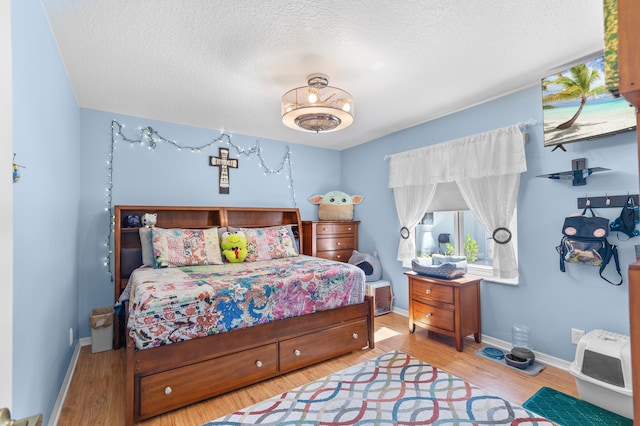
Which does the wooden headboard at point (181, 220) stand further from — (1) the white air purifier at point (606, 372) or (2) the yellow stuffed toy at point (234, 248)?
(1) the white air purifier at point (606, 372)

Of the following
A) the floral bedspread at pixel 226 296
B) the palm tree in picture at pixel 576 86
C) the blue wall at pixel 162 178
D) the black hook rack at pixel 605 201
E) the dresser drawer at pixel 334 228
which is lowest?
the floral bedspread at pixel 226 296

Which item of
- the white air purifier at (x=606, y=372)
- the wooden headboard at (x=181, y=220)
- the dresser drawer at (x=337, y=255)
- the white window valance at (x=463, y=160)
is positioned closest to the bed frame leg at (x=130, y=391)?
the wooden headboard at (x=181, y=220)

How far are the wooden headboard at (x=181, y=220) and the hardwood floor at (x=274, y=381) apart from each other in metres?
0.87

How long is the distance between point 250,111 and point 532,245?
10.2 feet

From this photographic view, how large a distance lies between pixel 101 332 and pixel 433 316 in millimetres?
3324

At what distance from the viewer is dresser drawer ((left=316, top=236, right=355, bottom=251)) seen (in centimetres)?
444

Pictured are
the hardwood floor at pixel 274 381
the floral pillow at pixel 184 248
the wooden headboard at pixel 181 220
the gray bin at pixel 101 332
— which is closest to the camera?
the hardwood floor at pixel 274 381

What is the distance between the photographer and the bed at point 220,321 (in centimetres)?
200

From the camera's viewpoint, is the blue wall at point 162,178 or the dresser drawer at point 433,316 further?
the blue wall at point 162,178

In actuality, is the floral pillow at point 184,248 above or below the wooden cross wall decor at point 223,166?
below

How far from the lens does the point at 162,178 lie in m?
3.76

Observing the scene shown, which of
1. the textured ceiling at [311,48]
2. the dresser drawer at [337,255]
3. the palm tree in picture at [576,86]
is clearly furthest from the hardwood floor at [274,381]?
the textured ceiling at [311,48]

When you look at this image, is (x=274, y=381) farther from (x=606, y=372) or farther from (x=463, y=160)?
(x=463, y=160)

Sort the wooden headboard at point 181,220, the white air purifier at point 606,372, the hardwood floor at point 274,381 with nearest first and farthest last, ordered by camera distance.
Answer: the white air purifier at point 606,372 → the hardwood floor at point 274,381 → the wooden headboard at point 181,220
